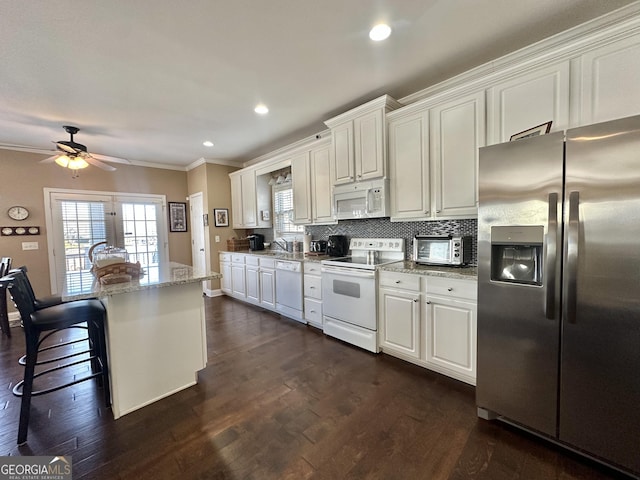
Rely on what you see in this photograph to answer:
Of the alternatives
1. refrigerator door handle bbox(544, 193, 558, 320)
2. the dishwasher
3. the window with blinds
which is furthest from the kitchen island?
the window with blinds

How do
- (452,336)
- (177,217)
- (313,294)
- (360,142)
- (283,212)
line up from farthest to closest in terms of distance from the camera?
1. (177,217)
2. (283,212)
3. (313,294)
4. (360,142)
5. (452,336)

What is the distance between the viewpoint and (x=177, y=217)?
19.0 ft

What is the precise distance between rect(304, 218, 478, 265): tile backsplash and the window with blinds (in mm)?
599

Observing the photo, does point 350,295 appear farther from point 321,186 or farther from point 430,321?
point 321,186

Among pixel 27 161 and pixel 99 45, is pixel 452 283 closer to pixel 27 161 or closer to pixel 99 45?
pixel 99 45

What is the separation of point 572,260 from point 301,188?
3.15 meters

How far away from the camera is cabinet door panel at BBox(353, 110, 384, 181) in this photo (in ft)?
9.37

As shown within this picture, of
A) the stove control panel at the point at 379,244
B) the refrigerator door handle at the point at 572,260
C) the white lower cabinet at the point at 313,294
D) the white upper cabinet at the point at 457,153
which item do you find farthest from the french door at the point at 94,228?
the refrigerator door handle at the point at 572,260

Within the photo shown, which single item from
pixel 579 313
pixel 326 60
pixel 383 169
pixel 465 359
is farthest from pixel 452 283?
pixel 326 60

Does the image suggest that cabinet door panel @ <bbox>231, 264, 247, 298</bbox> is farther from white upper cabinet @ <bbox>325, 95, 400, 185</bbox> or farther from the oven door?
white upper cabinet @ <bbox>325, 95, 400, 185</bbox>

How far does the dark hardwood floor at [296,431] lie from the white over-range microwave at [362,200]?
5.13ft

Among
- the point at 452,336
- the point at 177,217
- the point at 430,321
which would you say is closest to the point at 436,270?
the point at 430,321

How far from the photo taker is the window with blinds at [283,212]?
15.4 ft

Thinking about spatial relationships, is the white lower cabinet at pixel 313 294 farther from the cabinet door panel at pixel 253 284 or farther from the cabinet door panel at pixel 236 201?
the cabinet door panel at pixel 236 201
